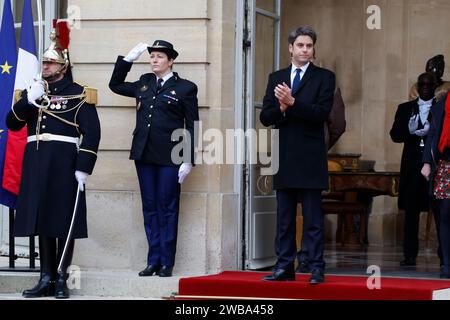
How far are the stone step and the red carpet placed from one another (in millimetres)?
238

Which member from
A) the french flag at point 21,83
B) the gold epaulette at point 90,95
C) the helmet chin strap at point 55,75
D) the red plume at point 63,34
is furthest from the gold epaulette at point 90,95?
the red plume at point 63,34

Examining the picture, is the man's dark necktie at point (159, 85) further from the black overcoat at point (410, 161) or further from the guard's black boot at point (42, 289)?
the black overcoat at point (410, 161)

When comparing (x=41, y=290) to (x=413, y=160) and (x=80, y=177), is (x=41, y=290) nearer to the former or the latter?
(x=80, y=177)

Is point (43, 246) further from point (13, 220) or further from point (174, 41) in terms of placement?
point (174, 41)

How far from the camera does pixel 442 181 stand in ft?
34.1

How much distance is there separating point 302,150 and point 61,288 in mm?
2237

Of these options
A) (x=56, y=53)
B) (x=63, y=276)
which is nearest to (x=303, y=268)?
(x=63, y=276)

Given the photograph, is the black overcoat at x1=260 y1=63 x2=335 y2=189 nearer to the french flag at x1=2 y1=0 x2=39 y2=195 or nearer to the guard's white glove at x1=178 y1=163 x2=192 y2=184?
the guard's white glove at x1=178 y1=163 x2=192 y2=184

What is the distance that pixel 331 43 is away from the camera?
54.6ft

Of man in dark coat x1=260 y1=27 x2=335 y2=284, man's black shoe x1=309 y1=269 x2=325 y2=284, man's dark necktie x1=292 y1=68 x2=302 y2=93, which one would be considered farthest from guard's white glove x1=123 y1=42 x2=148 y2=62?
man's black shoe x1=309 y1=269 x2=325 y2=284

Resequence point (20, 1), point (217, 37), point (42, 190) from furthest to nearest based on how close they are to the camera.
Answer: point (20, 1) < point (217, 37) < point (42, 190)
